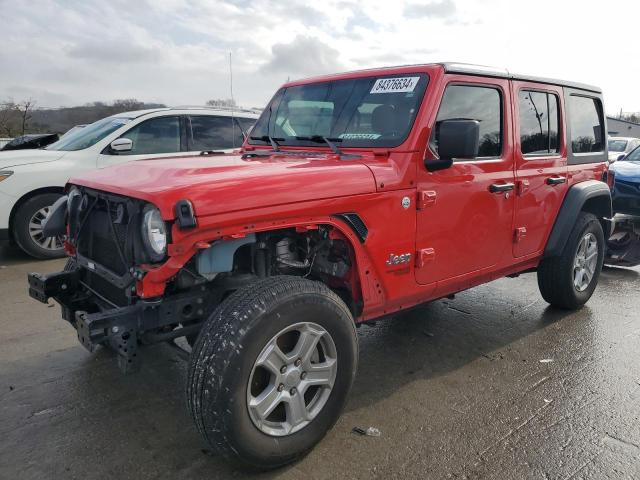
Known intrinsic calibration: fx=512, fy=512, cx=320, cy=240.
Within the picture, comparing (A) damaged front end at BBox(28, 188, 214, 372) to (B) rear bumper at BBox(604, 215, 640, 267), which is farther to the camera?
(B) rear bumper at BBox(604, 215, 640, 267)

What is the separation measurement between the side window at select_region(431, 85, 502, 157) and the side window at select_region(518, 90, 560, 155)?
30 centimetres

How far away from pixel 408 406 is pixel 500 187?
1.65 meters

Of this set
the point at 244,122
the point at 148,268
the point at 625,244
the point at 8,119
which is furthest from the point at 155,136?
the point at 8,119

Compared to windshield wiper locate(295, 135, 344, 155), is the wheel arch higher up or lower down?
lower down

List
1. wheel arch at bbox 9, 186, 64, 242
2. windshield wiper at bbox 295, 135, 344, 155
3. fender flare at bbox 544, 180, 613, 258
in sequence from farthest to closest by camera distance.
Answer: wheel arch at bbox 9, 186, 64, 242, fender flare at bbox 544, 180, 613, 258, windshield wiper at bbox 295, 135, 344, 155

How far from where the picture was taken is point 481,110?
144 inches

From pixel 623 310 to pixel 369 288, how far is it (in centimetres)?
336

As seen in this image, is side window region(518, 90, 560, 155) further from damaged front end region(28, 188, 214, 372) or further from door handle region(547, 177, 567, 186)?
damaged front end region(28, 188, 214, 372)

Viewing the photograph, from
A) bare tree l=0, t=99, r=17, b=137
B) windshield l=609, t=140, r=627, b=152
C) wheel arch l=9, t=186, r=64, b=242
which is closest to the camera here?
wheel arch l=9, t=186, r=64, b=242

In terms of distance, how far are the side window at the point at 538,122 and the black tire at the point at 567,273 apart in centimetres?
80

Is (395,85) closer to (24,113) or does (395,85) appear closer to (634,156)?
(634,156)

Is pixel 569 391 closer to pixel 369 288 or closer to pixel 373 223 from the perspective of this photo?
pixel 369 288

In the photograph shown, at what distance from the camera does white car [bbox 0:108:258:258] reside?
6441 mm

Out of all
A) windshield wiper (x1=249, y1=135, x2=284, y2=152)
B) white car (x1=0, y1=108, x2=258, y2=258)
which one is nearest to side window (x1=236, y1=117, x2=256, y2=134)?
white car (x1=0, y1=108, x2=258, y2=258)
